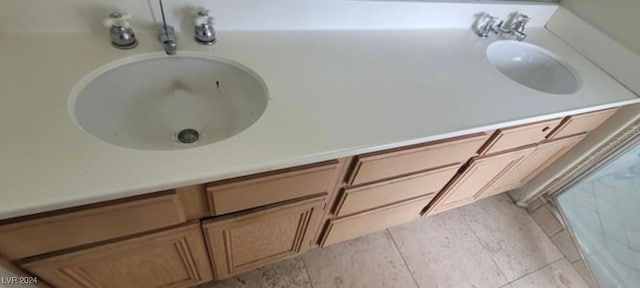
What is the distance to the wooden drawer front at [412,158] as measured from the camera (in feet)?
2.79

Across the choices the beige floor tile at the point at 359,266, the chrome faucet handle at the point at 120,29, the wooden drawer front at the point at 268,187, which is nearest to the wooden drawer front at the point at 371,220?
the beige floor tile at the point at 359,266

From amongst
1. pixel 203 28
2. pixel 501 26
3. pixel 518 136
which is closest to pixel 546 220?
pixel 518 136

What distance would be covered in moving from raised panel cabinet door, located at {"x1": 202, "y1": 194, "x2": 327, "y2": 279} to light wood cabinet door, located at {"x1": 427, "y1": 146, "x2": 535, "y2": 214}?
575 mm

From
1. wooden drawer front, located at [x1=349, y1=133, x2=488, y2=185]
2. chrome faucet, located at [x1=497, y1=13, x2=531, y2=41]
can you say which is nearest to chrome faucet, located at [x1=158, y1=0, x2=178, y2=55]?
wooden drawer front, located at [x1=349, y1=133, x2=488, y2=185]

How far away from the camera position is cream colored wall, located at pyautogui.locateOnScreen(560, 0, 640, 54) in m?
1.22

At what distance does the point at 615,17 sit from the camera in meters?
1.27

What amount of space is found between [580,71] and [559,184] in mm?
729

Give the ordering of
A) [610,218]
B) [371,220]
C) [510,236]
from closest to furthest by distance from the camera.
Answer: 1. [371,220]
2. [510,236]
3. [610,218]

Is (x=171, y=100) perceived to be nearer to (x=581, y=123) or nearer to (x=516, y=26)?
A: (x=516, y=26)

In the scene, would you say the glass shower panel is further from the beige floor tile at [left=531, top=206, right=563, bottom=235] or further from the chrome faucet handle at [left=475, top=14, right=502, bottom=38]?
the chrome faucet handle at [left=475, top=14, right=502, bottom=38]

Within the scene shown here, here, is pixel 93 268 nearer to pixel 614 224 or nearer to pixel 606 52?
pixel 606 52

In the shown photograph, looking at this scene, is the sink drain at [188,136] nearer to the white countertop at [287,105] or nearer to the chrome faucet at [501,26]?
the white countertop at [287,105]

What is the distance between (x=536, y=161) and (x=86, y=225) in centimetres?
164

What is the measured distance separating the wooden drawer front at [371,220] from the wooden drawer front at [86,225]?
1.94ft
